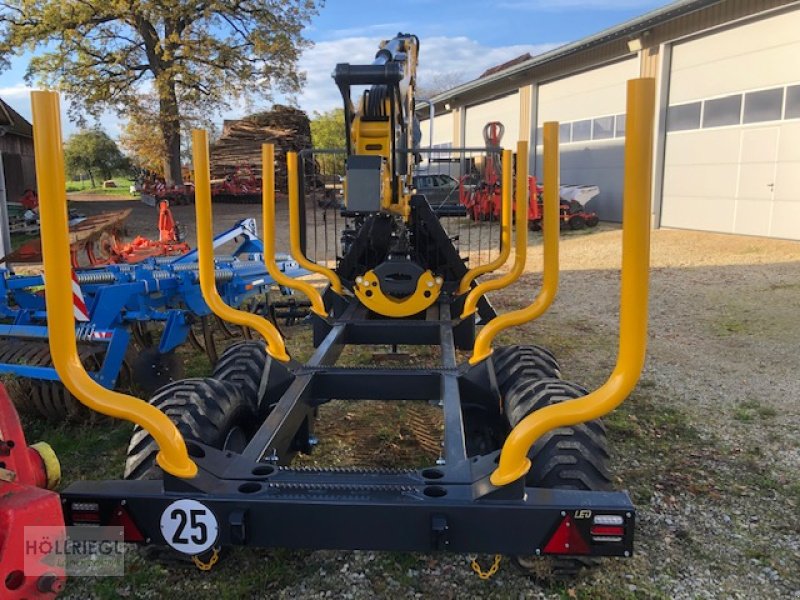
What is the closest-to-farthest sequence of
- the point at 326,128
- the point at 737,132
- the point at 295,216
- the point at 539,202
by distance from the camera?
the point at 295,216
the point at 737,132
the point at 539,202
the point at 326,128

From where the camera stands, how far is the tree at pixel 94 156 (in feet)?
189

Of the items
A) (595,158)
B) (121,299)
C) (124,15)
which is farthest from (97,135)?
(121,299)

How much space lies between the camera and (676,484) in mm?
3812

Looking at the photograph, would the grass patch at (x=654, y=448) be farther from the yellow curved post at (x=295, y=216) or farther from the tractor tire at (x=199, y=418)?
the yellow curved post at (x=295, y=216)

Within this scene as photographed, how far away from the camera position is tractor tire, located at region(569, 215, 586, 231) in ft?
58.8

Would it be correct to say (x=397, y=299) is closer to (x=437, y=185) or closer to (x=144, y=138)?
(x=437, y=185)

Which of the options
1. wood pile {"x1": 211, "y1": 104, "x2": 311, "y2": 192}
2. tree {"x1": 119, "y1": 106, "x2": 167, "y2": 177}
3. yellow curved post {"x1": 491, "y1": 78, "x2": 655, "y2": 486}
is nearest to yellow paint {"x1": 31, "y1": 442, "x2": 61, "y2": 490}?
yellow curved post {"x1": 491, "y1": 78, "x2": 655, "y2": 486}

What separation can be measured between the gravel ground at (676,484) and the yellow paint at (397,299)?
897 mm

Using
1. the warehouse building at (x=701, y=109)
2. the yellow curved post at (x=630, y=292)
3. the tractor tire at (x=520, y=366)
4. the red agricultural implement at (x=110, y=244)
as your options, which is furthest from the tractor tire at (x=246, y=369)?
the warehouse building at (x=701, y=109)

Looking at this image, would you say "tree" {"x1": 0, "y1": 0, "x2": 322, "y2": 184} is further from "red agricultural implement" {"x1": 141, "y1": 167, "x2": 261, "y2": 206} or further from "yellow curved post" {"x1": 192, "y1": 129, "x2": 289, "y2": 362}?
"yellow curved post" {"x1": 192, "y1": 129, "x2": 289, "y2": 362}

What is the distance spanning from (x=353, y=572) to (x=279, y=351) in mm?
1171

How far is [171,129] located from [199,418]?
2449 cm

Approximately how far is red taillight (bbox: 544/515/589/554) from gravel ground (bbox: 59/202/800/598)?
83cm

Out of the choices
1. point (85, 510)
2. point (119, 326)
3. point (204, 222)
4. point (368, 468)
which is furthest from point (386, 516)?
point (119, 326)
